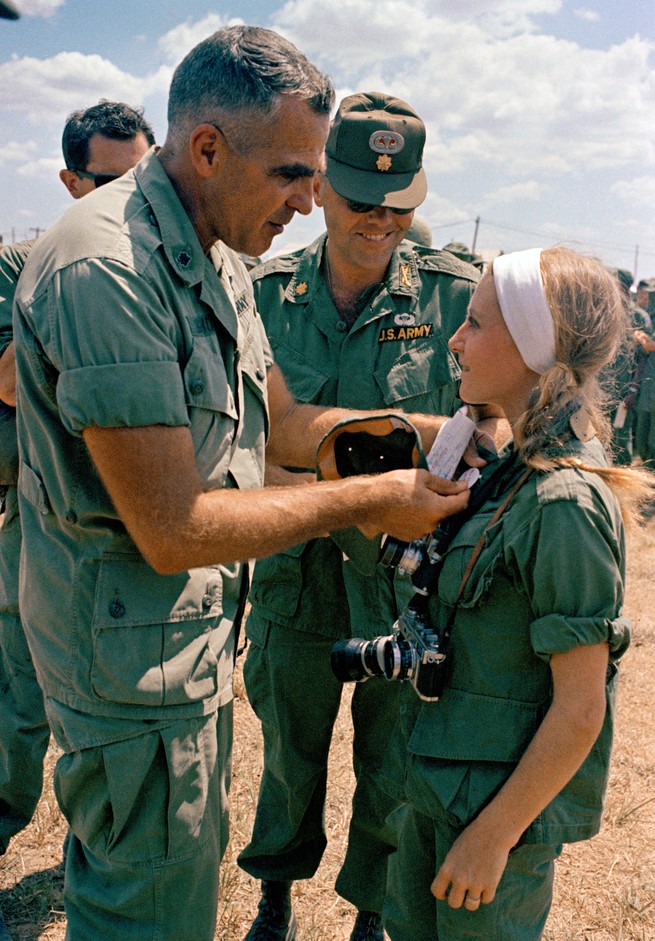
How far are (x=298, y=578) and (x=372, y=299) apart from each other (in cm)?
105

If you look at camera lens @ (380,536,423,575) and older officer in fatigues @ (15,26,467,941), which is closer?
older officer in fatigues @ (15,26,467,941)

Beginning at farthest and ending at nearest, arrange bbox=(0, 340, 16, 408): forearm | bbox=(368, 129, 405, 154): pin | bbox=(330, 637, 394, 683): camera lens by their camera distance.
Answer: bbox=(368, 129, 405, 154): pin → bbox=(0, 340, 16, 408): forearm → bbox=(330, 637, 394, 683): camera lens

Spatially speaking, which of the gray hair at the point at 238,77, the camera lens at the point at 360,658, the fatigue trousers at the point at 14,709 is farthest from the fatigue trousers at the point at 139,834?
the gray hair at the point at 238,77

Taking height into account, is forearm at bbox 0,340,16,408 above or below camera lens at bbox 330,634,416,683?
above

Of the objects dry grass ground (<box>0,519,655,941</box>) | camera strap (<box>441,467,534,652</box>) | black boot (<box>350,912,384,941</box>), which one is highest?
camera strap (<box>441,467,534,652</box>)

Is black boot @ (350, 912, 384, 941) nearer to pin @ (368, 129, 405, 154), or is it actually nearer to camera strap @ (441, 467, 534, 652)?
camera strap @ (441, 467, 534, 652)

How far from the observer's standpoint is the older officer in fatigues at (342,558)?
318 centimetres

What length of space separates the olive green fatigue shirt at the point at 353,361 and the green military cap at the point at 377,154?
0.24 metres

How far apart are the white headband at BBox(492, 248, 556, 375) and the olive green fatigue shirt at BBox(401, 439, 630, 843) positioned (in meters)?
0.23

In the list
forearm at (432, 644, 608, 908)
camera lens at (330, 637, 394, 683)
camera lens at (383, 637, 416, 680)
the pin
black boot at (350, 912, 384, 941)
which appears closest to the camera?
forearm at (432, 644, 608, 908)

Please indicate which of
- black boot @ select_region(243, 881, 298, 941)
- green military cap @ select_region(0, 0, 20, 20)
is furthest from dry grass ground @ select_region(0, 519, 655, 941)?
green military cap @ select_region(0, 0, 20, 20)

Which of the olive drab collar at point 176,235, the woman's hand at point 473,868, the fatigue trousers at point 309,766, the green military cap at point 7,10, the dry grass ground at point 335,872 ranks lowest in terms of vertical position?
the dry grass ground at point 335,872

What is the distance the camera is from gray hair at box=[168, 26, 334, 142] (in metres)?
2.05

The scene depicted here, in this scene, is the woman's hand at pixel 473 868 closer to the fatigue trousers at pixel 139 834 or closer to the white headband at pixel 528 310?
the fatigue trousers at pixel 139 834
